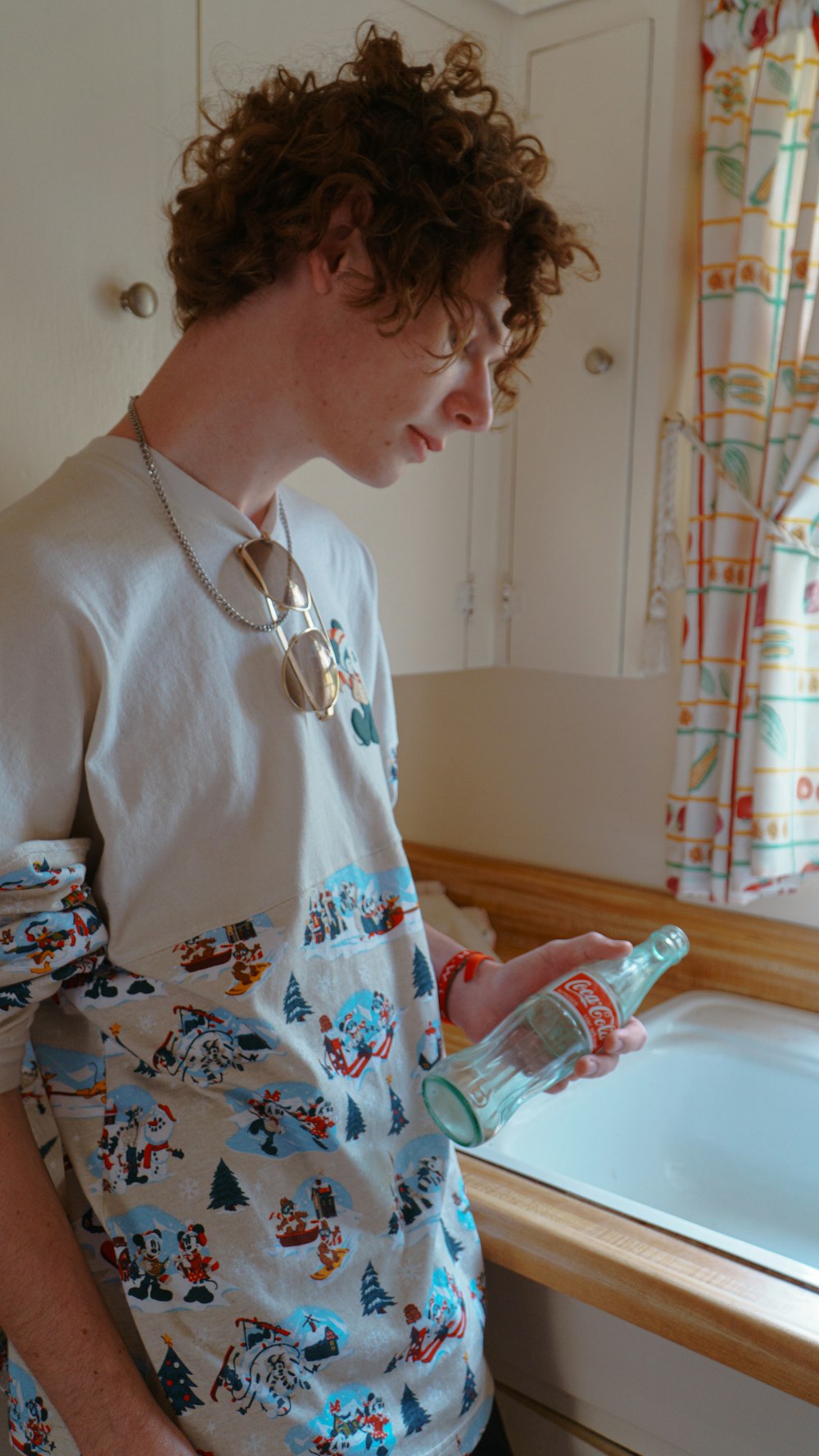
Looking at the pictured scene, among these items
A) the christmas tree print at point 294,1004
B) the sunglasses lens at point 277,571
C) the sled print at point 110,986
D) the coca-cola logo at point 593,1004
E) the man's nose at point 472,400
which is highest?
the man's nose at point 472,400

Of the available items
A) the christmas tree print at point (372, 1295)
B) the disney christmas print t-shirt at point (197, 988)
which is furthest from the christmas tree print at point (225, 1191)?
the christmas tree print at point (372, 1295)

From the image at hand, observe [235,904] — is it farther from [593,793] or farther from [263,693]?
[593,793]

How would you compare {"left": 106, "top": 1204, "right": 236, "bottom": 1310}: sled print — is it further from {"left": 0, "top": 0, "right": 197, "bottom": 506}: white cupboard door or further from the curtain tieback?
the curtain tieback

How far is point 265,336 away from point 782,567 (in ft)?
2.59

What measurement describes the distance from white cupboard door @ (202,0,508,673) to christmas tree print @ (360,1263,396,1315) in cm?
73

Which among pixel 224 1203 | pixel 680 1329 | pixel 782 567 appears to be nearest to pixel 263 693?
pixel 224 1203

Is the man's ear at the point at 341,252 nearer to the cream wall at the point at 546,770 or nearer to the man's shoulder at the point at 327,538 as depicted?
the man's shoulder at the point at 327,538

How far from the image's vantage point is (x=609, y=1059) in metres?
0.84

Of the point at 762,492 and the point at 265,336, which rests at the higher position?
the point at 265,336

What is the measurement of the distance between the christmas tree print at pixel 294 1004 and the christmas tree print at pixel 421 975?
0.39 ft

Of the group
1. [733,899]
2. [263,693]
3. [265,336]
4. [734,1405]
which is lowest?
[734,1405]

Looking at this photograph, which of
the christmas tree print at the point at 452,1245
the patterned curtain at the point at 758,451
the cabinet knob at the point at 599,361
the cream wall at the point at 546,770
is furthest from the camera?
the cream wall at the point at 546,770

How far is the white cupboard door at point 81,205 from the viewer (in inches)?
35.1

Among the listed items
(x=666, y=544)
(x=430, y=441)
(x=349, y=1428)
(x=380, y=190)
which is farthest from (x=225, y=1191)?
(x=666, y=544)
